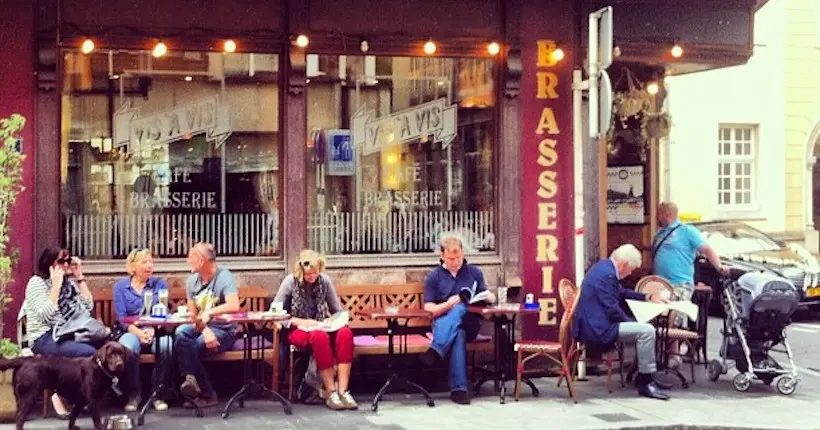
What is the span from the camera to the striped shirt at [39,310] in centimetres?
1008

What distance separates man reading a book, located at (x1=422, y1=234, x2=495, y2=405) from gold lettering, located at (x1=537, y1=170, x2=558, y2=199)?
1191 mm

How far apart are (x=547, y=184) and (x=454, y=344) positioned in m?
2.11

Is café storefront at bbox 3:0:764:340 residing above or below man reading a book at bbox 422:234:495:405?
above

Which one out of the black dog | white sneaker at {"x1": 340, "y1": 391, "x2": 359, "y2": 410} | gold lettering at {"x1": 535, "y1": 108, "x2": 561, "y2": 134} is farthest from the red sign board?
the black dog

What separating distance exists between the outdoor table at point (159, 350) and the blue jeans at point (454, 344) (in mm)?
2067

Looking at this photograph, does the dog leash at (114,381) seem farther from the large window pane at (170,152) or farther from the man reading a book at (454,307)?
the man reading a book at (454,307)

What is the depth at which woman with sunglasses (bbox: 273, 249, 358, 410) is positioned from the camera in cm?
1072

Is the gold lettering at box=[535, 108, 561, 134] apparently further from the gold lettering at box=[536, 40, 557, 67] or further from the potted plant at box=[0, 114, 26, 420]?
the potted plant at box=[0, 114, 26, 420]

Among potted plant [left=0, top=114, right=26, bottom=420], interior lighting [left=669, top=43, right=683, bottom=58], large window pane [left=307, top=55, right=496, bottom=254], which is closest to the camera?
potted plant [left=0, top=114, right=26, bottom=420]

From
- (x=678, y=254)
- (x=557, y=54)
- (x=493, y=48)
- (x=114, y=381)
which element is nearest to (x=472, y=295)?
(x=493, y=48)

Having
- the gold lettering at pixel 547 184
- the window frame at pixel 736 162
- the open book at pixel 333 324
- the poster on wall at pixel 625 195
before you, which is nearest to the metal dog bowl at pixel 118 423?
the open book at pixel 333 324

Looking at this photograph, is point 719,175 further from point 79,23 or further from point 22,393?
point 22,393

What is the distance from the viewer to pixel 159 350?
10.5 meters

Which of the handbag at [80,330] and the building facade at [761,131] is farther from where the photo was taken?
the building facade at [761,131]
